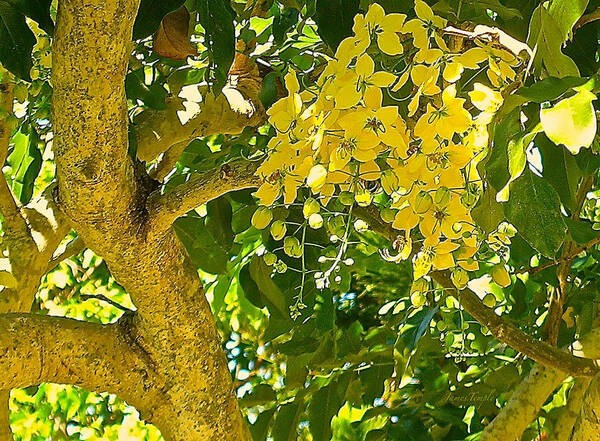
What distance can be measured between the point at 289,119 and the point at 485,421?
81 centimetres

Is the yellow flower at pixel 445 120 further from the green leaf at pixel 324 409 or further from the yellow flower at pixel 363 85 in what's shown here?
the green leaf at pixel 324 409

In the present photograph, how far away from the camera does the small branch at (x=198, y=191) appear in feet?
1.65

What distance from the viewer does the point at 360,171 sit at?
40 cm

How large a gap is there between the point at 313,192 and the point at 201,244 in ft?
1.41

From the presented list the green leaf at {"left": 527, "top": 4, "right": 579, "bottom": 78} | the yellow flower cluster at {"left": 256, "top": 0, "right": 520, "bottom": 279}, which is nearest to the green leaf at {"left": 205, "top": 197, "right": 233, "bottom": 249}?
the yellow flower cluster at {"left": 256, "top": 0, "right": 520, "bottom": 279}

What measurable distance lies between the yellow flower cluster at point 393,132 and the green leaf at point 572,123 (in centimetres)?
8

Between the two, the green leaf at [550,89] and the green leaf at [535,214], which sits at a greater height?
the green leaf at [550,89]

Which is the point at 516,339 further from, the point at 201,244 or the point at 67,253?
the point at 67,253

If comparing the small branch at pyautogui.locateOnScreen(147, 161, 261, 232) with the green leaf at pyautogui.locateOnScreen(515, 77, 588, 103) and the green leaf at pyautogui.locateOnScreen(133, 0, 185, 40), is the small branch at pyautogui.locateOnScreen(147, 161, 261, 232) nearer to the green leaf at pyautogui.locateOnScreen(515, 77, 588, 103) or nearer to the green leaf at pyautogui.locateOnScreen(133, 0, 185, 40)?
the green leaf at pyautogui.locateOnScreen(133, 0, 185, 40)

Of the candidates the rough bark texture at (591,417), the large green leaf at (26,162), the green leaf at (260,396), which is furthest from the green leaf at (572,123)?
the green leaf at (260,396)

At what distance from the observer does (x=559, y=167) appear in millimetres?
422

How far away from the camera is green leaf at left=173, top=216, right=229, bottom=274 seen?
80cm

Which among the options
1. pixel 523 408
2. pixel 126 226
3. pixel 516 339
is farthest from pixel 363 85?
pixel 523 408

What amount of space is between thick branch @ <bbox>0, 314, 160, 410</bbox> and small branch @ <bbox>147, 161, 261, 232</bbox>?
0.34ft
